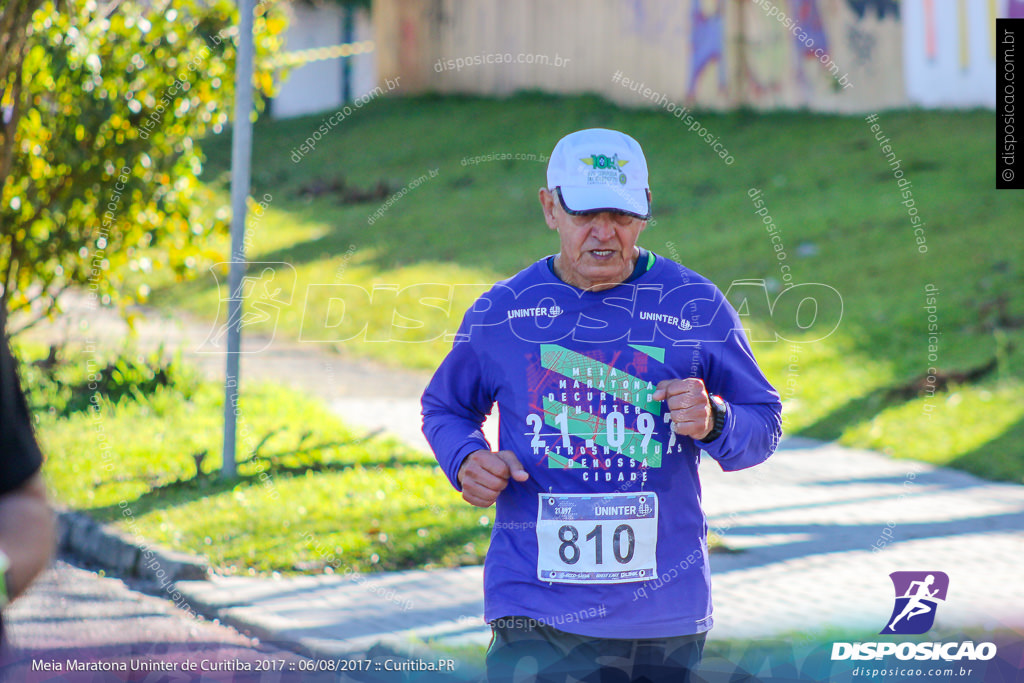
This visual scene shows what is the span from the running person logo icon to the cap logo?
9.33 ft

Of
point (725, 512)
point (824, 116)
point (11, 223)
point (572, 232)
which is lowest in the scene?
point (725, 512)

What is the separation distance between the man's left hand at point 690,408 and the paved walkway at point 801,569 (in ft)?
7.98

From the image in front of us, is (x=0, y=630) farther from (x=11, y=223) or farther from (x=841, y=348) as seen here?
(x=841, y=348)

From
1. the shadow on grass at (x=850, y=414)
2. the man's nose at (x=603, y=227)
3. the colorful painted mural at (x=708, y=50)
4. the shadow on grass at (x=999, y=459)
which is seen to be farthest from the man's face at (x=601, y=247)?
the colorful painted mural at (x=708, y=50)

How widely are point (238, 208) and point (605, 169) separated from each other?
4.61 m

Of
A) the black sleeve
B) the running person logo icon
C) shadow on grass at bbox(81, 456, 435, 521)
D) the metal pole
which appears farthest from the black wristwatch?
shadow on grass at bbox(81, 456, 435, 521)

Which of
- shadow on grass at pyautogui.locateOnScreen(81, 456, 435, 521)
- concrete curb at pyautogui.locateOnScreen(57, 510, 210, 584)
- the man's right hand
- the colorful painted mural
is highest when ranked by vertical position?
the colorful painted mural

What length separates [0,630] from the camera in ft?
6.63

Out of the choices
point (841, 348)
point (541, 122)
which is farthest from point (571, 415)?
point (541, 122)

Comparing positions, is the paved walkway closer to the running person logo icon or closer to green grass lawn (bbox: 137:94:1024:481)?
the running person logo icon

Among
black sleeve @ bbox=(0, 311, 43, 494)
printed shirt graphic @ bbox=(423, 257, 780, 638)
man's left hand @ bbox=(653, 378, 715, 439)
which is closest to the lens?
black sleeve @ bbox=(0, 311, 43, 494)

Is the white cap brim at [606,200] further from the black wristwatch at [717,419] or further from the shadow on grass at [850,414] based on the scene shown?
the shadow on grass at [850,414]

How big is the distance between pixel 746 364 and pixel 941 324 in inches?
317

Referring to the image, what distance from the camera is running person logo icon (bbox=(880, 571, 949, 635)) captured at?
5.20 metres
